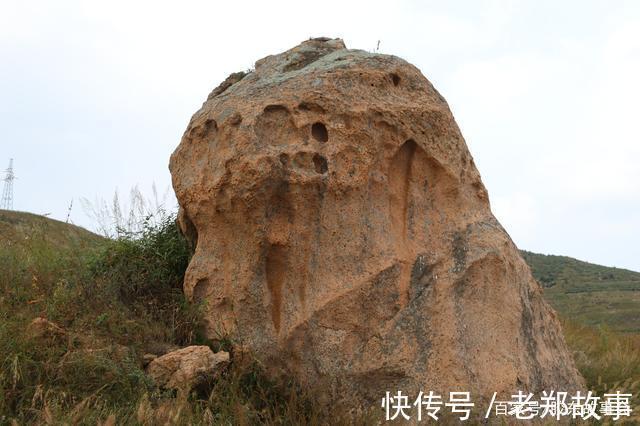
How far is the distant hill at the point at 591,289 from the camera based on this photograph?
25.0 metres

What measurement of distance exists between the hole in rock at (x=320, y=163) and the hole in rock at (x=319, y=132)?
6.9 inches

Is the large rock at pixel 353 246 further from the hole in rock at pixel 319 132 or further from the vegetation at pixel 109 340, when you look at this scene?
the vegetation at pixel 109 340

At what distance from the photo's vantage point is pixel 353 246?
4.73 m

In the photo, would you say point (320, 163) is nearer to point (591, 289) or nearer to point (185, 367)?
point (185, 367)

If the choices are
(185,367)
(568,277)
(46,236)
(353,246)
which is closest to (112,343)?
(185,367)

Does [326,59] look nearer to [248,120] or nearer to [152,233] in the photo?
[248,120]

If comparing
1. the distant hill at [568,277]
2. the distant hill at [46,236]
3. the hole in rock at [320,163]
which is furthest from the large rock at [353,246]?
the distant hill at [568,277]

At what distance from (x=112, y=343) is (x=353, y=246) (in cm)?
180

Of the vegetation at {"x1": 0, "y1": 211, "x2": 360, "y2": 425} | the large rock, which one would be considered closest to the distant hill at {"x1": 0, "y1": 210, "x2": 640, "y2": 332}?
the vegetation at {"x1": 0, "y1": 211, "x2": 360, "y2": 425}

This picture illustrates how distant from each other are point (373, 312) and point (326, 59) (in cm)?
215

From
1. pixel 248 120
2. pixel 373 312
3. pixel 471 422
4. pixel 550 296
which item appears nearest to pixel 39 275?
pixel 248 120

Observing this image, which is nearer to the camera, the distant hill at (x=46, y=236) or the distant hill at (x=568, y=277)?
the distant hill at (x=46, y=236)

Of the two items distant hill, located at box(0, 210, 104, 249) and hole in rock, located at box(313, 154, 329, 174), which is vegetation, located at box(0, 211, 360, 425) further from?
hole in rock, located at box(313, 154, 329, 174)

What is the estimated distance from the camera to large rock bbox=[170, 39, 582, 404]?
15.1ft
